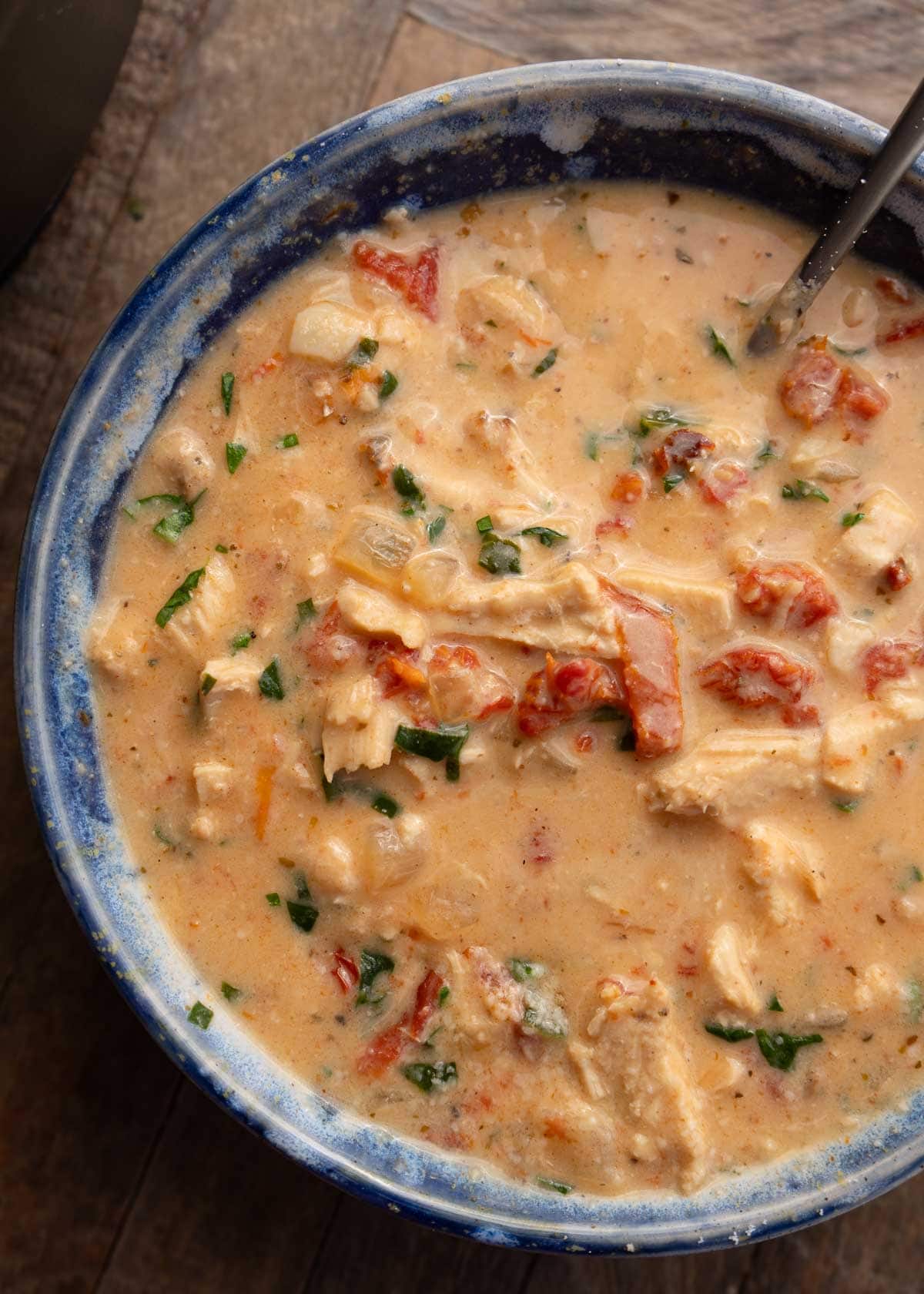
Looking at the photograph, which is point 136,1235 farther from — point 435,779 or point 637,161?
point 637,161

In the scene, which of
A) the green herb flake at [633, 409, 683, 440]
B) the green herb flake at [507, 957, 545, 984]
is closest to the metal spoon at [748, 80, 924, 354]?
the green herb flake at [633, 409, 683, 440]

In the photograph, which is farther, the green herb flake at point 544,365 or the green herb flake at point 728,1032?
the green herb flake at point 544,365

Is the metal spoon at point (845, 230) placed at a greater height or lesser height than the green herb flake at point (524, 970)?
greater

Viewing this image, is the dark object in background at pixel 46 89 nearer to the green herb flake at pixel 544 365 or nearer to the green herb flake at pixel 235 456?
the green herb flake at pixel 235 456

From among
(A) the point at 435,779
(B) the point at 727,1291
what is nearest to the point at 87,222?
(A) the point at 435,779

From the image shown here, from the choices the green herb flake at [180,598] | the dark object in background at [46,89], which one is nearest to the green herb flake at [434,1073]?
the green herb flake at [180,598]

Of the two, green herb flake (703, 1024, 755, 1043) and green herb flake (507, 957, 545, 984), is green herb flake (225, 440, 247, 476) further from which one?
green herb flake (703, 1024, 755, 1043)

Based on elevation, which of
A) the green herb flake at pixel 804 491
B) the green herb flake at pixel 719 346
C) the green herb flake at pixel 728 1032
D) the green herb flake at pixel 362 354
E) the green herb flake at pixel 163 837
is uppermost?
the green herb flake at pixel 719 346

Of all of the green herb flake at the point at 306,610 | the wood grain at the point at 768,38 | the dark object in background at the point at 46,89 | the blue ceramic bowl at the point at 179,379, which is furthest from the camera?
the wood grain at the point at 768,38
